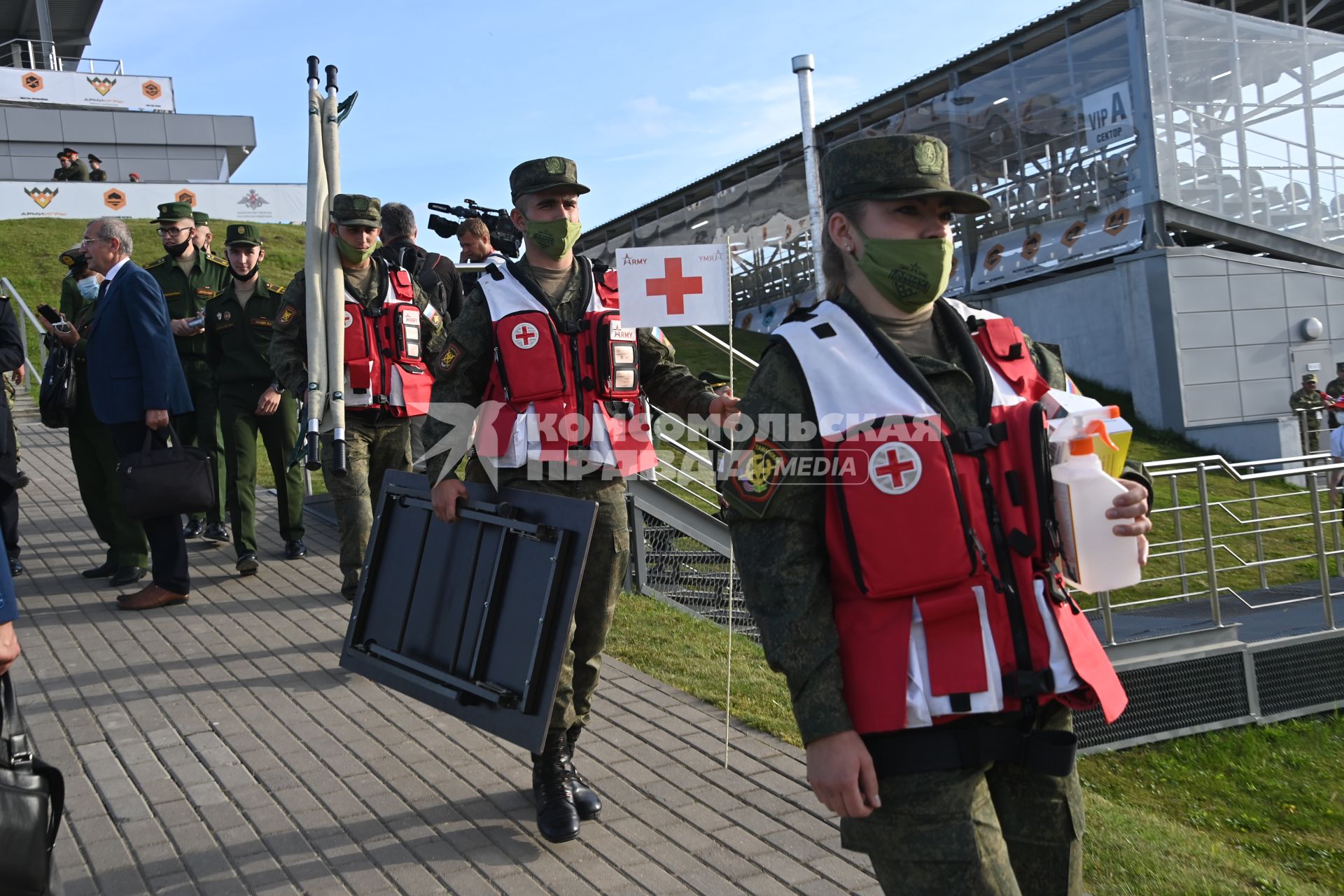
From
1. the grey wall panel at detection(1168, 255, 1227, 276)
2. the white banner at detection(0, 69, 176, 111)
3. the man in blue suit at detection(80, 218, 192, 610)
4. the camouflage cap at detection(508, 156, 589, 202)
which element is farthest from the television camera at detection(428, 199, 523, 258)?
the white banner at detection(0, 69, 176, 111)

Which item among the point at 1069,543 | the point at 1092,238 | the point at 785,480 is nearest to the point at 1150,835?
the point at 1069,543

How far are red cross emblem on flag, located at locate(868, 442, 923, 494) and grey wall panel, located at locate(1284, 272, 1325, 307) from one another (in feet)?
74.5

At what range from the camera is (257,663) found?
6.58 m

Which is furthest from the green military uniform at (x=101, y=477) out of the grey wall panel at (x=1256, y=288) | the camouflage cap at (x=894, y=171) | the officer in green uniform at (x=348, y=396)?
the grey wall panel at (x=1256, y=288)

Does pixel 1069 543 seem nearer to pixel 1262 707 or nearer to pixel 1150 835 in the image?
pixel 1150 835

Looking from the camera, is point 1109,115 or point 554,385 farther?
point 1109,115

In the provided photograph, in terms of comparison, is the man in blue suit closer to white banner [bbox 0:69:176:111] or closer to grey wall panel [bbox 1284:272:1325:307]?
grey wall panel [bbox 1284:272:1325:307]

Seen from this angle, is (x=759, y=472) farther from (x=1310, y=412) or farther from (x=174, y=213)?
(x=1310, y=412)

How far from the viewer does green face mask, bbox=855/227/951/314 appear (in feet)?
7.95

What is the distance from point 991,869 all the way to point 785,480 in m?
0.80

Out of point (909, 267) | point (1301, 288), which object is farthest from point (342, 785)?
point (1301, 288)

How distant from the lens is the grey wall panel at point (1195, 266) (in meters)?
21.3

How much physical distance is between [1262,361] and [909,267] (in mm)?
22076

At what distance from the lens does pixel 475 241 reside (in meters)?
10.0
